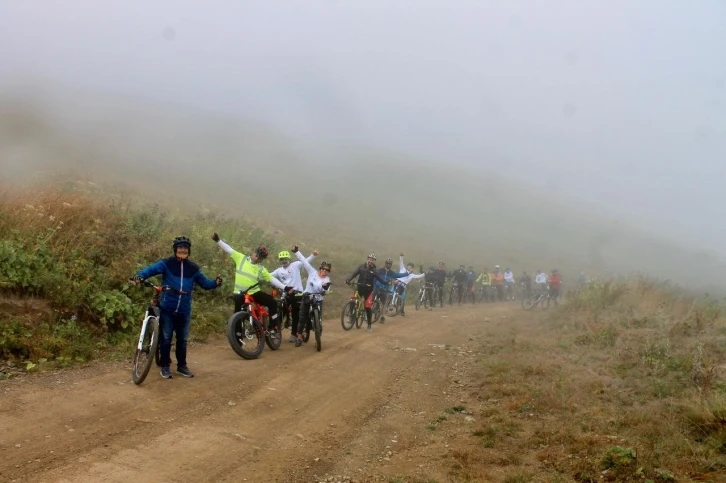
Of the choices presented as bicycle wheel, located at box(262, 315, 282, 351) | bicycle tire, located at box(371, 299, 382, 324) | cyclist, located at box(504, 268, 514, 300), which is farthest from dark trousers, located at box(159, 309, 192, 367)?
cyclist, located at box(504, 268, 514, 300)

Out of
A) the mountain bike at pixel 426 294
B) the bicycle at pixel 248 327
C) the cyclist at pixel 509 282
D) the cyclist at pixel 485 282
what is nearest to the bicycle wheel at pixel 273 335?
the bicycle at pixel 248 327

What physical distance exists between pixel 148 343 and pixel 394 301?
44.4 feet

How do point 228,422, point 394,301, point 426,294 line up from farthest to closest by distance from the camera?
point 426,294, point 394,301, point 228,422

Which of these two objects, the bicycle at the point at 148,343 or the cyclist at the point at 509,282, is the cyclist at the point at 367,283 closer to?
the bicycle at the point at 148,343

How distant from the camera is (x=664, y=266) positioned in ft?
229

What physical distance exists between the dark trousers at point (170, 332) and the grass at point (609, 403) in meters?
4.61

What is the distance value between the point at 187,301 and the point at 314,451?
3.46 m

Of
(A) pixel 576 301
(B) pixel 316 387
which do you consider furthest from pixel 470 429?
(A) pixel 576 301

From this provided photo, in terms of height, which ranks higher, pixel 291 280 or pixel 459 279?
pixel 291 280

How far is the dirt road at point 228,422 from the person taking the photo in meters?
5.41

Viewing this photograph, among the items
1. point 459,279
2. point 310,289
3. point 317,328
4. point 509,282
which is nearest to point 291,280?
point 310,289

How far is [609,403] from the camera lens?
26.2ft

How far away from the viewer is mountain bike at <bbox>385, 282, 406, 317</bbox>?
2071 cm

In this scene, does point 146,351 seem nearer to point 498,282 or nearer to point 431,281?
point 431,281
